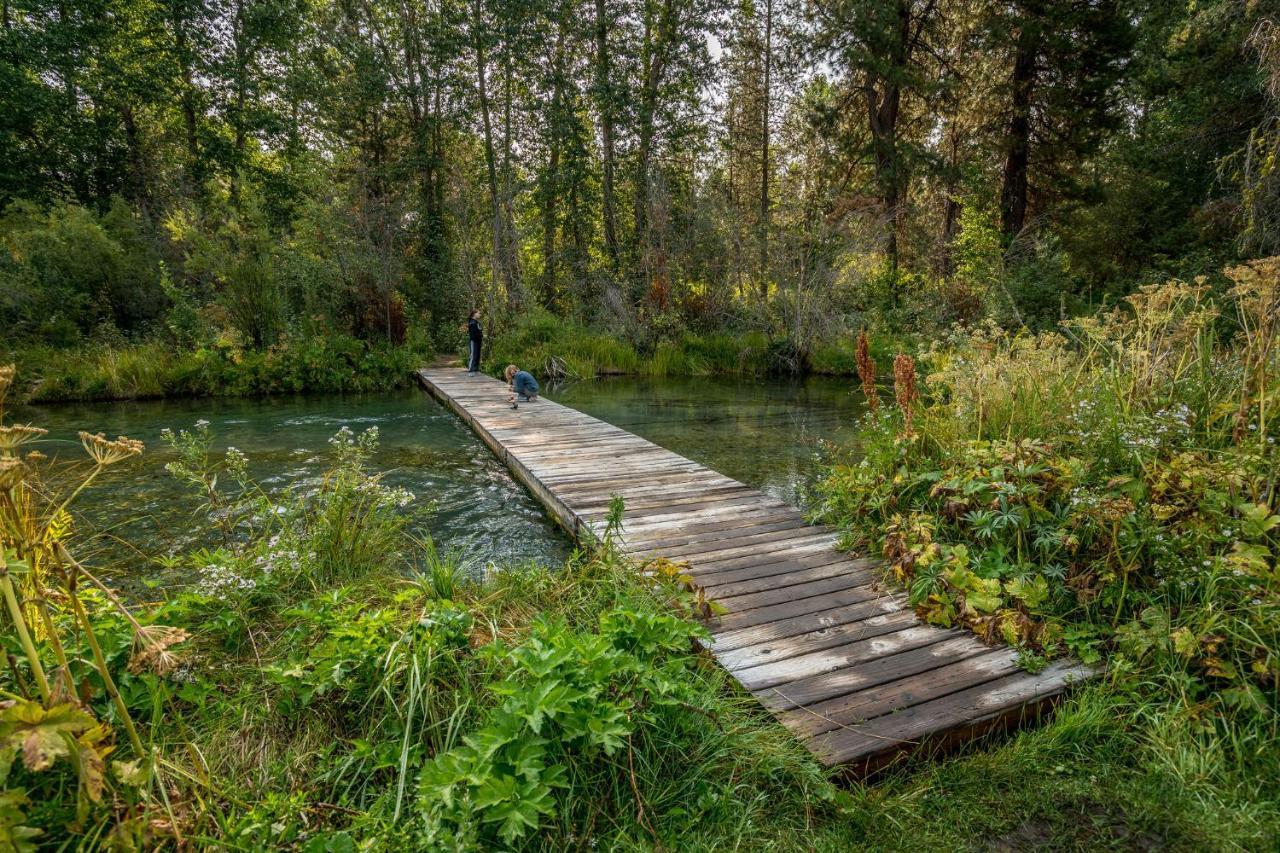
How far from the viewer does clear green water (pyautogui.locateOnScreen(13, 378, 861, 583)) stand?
16.5ft

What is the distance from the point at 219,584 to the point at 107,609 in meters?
0.54

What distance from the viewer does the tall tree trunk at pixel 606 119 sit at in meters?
19.0

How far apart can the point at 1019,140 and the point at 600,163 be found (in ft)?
41.2

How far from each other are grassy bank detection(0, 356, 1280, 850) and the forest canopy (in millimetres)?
10306

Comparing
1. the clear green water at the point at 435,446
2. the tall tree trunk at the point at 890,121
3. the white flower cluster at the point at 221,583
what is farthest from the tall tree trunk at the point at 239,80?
the white flower cluster at the point at 221,583

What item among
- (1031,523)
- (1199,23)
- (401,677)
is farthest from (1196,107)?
(401,677)

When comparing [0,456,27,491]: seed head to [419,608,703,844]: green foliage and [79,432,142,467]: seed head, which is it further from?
[419,608,703,844]: green foliage

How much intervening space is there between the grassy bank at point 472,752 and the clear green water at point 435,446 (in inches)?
51.6

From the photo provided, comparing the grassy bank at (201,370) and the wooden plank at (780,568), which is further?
the grassy bank at (201,370)

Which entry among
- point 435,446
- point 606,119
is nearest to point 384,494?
point 435,446

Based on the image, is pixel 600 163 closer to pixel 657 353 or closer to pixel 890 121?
pixel 657 353

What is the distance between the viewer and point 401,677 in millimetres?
2219

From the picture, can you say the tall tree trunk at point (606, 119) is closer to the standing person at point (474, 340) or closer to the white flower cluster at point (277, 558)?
the standing person at point (474, 340)

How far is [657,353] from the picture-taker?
1612 centimetres
